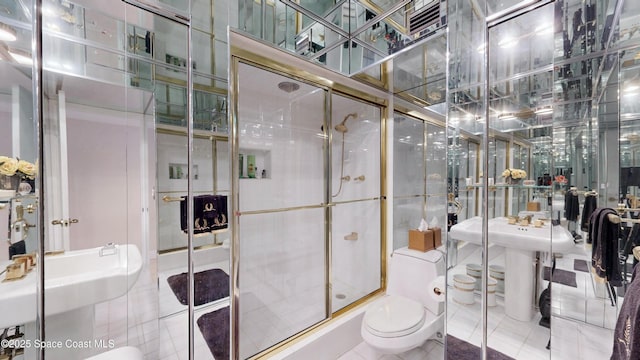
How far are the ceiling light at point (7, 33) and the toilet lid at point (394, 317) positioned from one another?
224cm

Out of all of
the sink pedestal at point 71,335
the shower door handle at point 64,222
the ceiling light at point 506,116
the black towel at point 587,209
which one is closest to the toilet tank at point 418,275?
the black towel at point 587,209

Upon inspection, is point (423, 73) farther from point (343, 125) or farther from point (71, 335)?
point (71, 335)

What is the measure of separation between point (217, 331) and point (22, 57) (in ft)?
5.05

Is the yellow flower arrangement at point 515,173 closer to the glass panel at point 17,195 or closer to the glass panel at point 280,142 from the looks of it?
the glass panel at point 280,142

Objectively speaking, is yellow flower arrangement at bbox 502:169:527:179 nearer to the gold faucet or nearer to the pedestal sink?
the pedestal sink

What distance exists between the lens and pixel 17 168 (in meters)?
Answer: 0.84

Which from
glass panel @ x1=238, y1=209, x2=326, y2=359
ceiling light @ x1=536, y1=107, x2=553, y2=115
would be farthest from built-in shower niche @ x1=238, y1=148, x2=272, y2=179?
ceiling light @ x1=536, y1=107, x2=553, y2=115

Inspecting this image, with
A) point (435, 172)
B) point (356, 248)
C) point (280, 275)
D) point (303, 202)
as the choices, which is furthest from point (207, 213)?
point (435, 172)

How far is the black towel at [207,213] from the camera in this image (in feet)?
3.85

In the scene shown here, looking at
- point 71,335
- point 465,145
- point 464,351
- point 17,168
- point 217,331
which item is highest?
point 465,145

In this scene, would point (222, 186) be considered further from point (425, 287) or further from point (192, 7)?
point (425, 287)

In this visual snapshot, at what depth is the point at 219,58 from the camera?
123cm

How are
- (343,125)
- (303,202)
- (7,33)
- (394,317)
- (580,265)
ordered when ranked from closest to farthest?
1. (7,33)
2. (580,265)
3. (394,317)
4. (303,202)
5. (343,125)

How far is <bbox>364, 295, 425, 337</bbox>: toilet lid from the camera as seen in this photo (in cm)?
141
